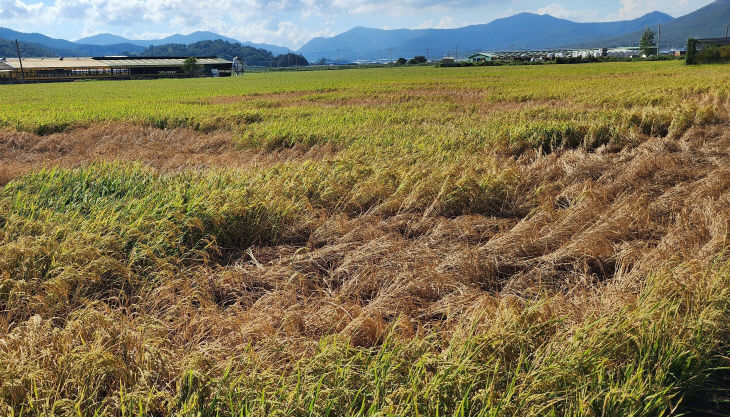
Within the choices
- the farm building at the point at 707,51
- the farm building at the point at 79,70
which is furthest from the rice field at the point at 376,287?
the farm building at the point at 79,70

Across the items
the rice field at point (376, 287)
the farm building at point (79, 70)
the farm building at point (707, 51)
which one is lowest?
the rice field at point (376, 287)

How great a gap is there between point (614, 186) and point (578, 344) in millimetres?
5219

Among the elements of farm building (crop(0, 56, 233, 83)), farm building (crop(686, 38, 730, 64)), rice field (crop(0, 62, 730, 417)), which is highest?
farm building (crop(0, 56, 233, 83))

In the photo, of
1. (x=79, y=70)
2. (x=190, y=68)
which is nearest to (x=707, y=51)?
(x=190, y=68)

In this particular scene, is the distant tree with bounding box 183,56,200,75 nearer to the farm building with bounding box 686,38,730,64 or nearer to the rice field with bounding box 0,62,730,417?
the farm building with bounding box 686,38,730,64

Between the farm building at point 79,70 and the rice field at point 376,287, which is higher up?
the farm building at point 79,70

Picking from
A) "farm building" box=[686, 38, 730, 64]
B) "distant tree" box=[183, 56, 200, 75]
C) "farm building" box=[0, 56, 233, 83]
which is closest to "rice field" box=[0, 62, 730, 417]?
"farm building" box=[686, 38, 730, 64]

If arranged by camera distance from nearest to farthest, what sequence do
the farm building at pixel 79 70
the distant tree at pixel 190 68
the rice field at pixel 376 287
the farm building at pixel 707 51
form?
the rice field at pixel 376 287
the farm building at pixel 707 51
the farm building at pixel 79 70
the distant tree at pixel 190 68

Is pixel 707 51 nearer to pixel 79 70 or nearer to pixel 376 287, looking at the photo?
pixel 376 287

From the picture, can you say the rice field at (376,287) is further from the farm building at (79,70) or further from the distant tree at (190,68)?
the distant tree at (190,68)

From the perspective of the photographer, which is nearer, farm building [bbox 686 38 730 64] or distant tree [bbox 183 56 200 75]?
farm building [bbox 686 38 730 64]

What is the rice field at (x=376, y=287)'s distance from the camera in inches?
104

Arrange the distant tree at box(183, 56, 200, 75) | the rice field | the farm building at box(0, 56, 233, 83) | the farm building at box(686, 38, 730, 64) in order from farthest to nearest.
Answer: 1. the distant tree at box(183, 56, 200, 75)
2. the farm building at box(0, 56, 233, 83)
3. the farm building at box(686, 38, 730, 64)
4. the rice field

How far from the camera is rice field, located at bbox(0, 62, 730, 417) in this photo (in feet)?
8.63
